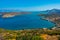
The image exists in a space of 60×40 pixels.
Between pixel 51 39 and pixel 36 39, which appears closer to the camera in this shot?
pixel 36 39

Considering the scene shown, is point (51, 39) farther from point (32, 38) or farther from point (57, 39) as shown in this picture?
point (32, 38)

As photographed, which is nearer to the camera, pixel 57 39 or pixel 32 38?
pixel 32 38

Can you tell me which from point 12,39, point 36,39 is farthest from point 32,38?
point 12,39

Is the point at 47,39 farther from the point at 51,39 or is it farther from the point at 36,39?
the point at 36,39

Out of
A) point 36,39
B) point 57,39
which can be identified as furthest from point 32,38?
point 57,39

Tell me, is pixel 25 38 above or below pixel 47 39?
above

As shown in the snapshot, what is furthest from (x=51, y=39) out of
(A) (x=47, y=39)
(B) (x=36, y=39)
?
(B) (x=36, y=39)

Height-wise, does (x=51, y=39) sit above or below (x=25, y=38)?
below

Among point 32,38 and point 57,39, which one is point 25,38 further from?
point 57,39
